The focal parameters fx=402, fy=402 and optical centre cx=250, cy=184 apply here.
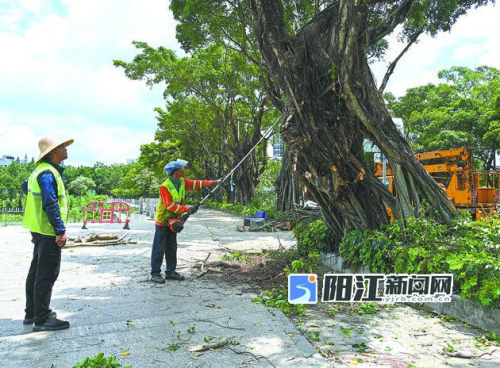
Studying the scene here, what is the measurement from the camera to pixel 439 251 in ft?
14.7

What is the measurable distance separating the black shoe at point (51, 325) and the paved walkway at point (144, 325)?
0.06 metres

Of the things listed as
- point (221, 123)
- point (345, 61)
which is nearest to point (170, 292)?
point (345, 61)

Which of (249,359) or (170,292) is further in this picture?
(170,292)

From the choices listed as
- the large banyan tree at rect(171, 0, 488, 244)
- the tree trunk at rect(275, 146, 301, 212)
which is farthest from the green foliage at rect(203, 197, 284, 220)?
the large banyan tree at rect(171, 0, 488, 244)

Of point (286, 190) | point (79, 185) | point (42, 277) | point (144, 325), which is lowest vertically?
point (144, 325)

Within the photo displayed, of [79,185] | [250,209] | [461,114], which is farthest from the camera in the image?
[79,185]

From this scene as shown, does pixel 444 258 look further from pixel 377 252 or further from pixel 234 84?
pixel 234 84

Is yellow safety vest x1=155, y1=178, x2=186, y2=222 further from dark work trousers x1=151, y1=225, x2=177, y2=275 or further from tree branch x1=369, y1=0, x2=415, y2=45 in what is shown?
tree branch x1=369, y1=0, x2=415, y2=45

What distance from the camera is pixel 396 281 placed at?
15.3 feet

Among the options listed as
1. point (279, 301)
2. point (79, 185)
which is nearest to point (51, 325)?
point (279, 301)

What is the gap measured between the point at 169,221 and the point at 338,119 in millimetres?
2819

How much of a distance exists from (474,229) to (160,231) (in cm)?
427

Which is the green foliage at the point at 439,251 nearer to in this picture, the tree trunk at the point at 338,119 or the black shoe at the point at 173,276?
the tree trunk at the point at 338,119

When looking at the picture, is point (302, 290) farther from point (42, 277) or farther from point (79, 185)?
point (79, 185)
